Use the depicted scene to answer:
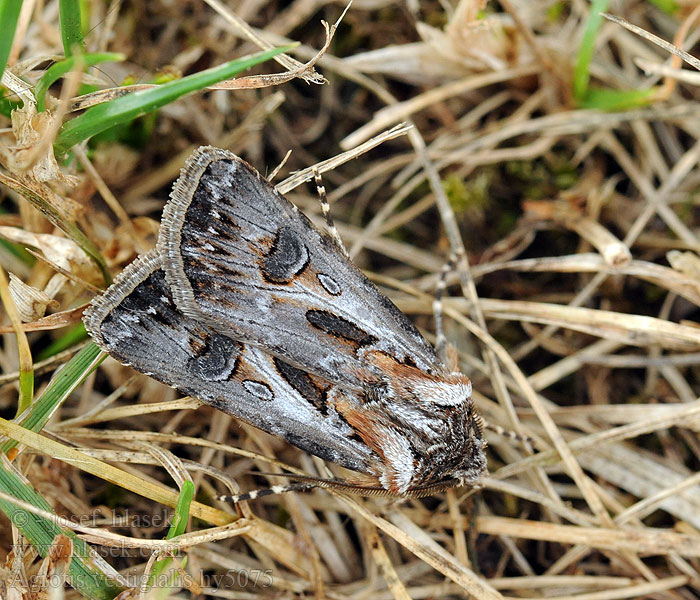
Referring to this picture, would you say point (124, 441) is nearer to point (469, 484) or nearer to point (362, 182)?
point (469, 484)

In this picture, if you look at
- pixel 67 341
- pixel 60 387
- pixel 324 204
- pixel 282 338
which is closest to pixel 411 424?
pixel 282 338

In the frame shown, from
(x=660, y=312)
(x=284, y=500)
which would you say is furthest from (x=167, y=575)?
(x=660, y=312)

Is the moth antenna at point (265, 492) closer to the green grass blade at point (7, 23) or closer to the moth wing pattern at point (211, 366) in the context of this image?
the moth wing pattern at point (211, 366)

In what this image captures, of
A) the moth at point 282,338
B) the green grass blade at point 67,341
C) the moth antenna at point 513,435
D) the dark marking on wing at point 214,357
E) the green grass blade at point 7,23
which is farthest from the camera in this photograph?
the moth antenna at point 513,435

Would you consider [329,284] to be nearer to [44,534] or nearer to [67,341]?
[67,341]

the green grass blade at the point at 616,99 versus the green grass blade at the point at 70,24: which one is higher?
the green grass blade at the point at 70,24

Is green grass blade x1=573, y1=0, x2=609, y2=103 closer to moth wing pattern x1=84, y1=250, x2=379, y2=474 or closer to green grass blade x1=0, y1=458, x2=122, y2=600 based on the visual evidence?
moth wing pattern x1=84, y1=250, x2=379, y2=474

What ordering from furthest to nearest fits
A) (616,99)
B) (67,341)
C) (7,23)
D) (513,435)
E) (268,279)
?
(616,99)
(513,435)
(67,341)
(268,279)
(7,23)

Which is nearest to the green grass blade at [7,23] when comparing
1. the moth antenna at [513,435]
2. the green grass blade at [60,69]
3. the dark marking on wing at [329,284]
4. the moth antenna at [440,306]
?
the green grass blade at [60,69]
